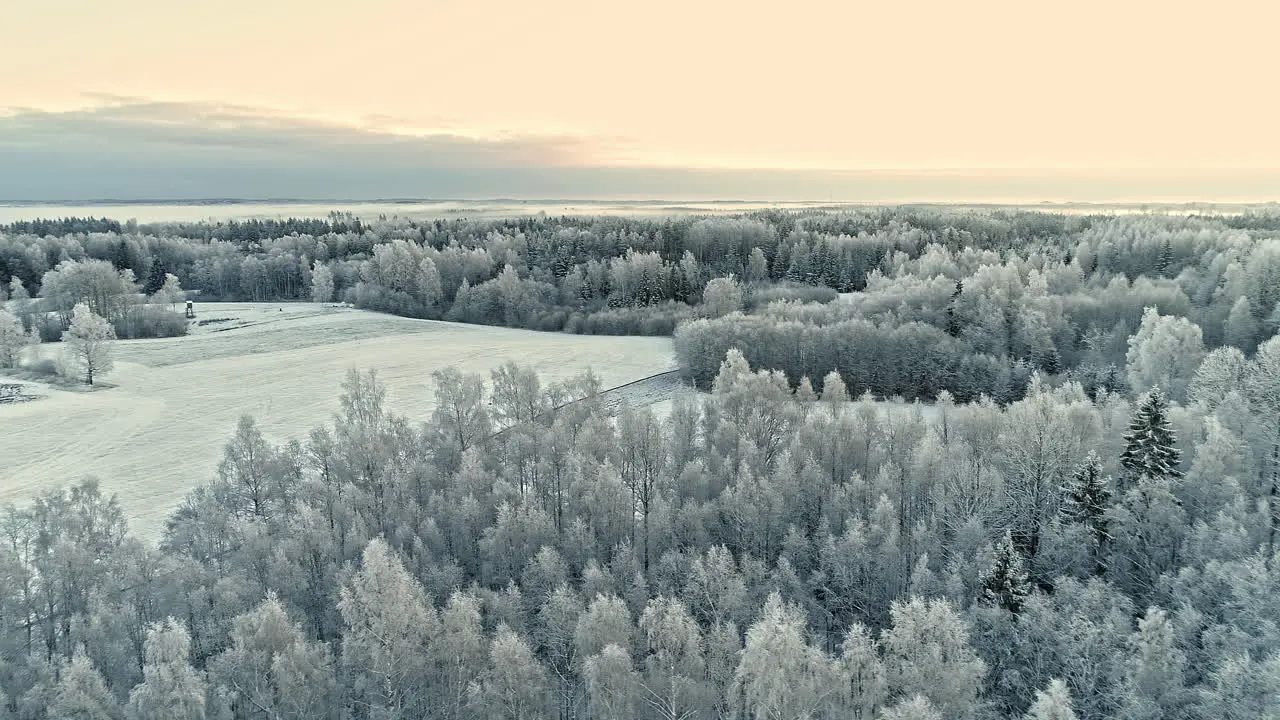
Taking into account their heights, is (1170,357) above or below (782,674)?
above

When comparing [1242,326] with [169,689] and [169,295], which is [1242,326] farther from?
[169,295]

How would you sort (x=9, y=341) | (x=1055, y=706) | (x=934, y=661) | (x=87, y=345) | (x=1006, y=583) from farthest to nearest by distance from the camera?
(x=9, y=341) → (x=87, y=345) → (x=1006, y=583) → (x=934, y=661) → (x=1055, y=706)

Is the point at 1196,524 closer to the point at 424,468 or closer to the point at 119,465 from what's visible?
the point at 424,468

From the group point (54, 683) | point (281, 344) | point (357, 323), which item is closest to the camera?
point (54, 683)

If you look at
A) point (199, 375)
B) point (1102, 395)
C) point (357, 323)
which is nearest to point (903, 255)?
point (1102, 395)

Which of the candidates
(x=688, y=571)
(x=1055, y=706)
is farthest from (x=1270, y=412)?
(x=688, y=571)
